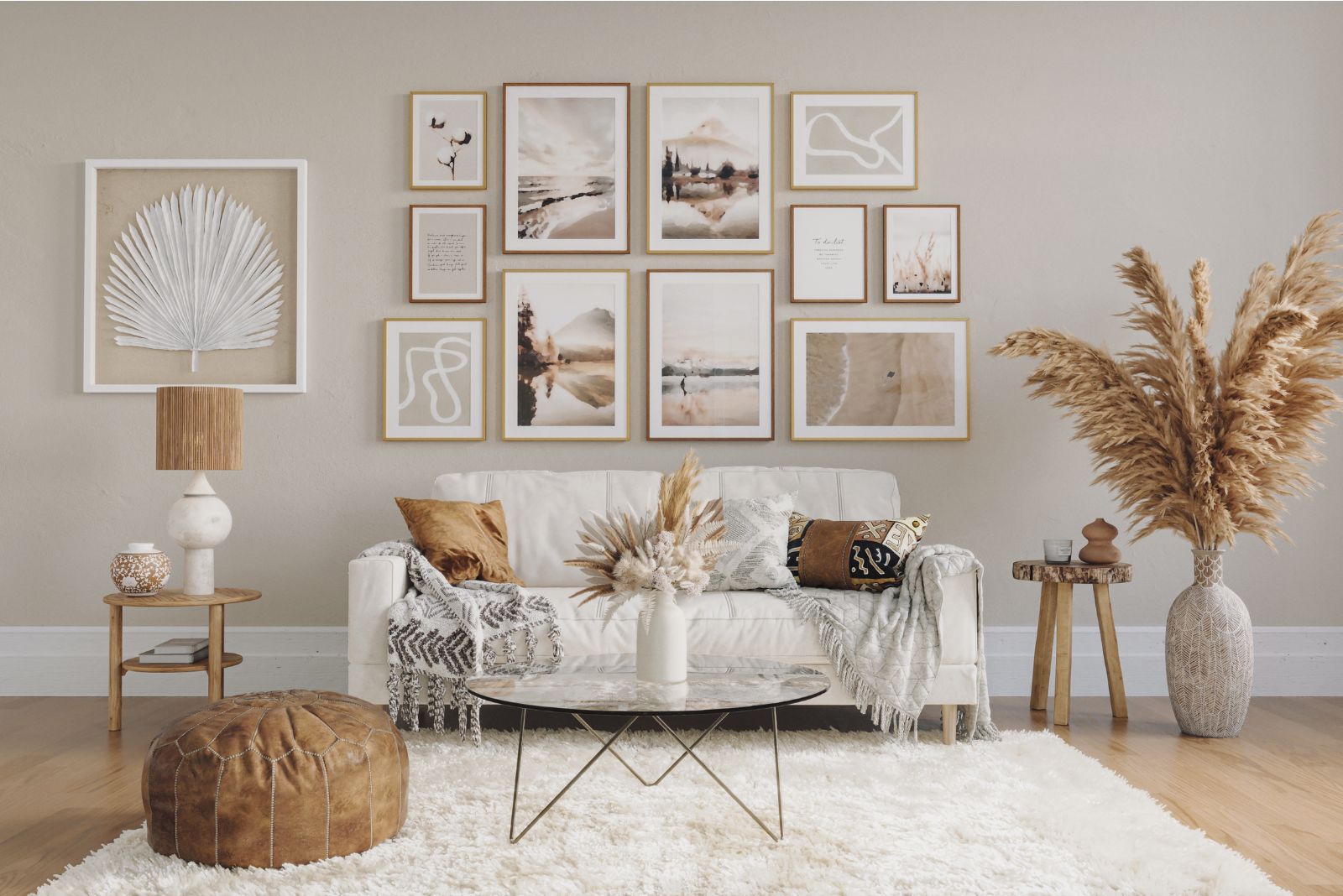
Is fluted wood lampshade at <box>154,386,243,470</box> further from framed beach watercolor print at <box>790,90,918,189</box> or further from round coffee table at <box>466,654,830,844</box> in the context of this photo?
framed beach watercolor print at <box>790,90,918,189</box>

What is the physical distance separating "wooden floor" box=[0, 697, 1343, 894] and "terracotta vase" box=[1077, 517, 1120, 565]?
63cm

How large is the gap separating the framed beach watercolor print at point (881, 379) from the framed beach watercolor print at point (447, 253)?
1433 mm

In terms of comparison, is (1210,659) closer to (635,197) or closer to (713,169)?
(713,169)

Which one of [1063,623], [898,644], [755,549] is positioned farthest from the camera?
[1063,623]

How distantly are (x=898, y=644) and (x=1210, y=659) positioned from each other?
48.7 inches

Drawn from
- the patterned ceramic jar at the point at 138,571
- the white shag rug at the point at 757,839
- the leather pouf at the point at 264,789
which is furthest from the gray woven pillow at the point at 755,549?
the patterned ceramic jar at the point at 138,571

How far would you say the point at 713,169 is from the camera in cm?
438

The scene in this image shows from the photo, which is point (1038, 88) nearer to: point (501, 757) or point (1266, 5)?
point (1266, 5)

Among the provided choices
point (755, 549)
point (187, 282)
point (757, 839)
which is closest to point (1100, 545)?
point (755, 549)

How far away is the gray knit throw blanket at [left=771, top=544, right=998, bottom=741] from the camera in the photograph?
3293 millimetres

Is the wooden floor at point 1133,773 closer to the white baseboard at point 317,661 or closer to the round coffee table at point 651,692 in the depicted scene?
the white baseboard at point 317,661

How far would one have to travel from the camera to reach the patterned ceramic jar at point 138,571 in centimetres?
371

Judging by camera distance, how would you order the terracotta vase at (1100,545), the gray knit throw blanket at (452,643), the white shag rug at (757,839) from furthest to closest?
1. the terracotta vase at (1100,545)
2. the gray knit throw blanket at (452,643)
3. the white shag rug at (757,839)

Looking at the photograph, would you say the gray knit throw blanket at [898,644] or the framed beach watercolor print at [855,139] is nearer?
the gray knit throw blanket at [898,644]
